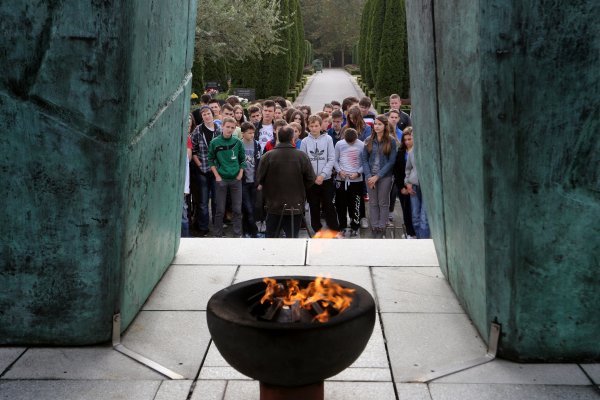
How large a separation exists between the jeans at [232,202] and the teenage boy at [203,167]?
0.31 metres

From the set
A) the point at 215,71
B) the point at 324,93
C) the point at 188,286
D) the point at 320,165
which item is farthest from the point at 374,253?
the point at 324,93

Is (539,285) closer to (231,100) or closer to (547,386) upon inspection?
(547,386)

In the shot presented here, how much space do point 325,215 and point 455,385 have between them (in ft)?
17.1

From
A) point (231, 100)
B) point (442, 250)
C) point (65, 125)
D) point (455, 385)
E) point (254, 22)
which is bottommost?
point (455, 385)

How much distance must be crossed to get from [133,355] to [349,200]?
5141 millimetres

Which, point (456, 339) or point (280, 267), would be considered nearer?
point (456, 339)

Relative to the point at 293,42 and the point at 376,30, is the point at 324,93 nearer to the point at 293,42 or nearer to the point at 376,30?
the point at 293,42

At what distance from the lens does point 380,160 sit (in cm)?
862

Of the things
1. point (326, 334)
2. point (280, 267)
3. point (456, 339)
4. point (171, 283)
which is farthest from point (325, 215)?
point (326, 334)

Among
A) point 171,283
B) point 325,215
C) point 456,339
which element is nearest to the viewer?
point 456,339

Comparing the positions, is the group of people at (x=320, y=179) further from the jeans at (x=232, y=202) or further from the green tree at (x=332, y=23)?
the green tree at (x=332, y=23)

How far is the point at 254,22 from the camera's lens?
75.3 feet

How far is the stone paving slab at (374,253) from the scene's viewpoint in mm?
6078

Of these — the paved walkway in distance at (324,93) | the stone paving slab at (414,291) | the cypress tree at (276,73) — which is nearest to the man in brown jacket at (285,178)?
the stone paving slab at (414,291)
